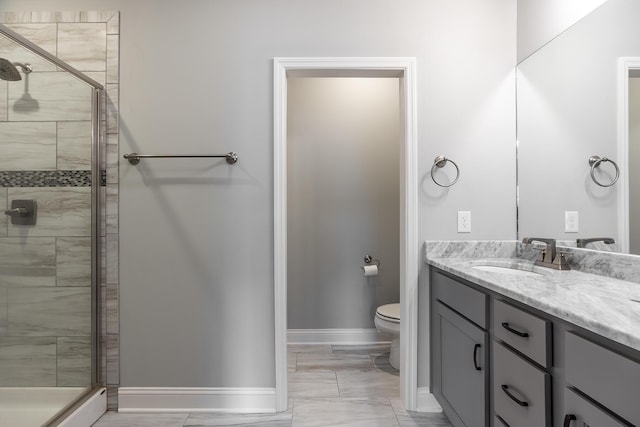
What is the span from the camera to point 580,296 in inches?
43.6

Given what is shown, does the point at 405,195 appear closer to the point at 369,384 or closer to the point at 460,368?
the point at 460,368

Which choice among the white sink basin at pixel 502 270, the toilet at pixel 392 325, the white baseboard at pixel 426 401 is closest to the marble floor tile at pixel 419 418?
the white baseboard at pixel 426 401

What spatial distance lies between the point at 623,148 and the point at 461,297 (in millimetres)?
864

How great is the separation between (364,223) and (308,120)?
1001 millimetres

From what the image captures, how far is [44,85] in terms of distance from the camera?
1.77m

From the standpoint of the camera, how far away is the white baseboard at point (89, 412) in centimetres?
176

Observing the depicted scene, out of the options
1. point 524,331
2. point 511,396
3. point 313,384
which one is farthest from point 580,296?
point 313,384

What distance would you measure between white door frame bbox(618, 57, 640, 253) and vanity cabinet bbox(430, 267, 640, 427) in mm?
594

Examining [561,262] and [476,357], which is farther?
[561,262]

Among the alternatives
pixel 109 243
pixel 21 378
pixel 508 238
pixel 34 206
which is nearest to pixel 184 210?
pixel 109 243

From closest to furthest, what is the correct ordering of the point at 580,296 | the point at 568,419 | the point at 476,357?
the point at 568,419
the point at 580,296
the point at 476,357

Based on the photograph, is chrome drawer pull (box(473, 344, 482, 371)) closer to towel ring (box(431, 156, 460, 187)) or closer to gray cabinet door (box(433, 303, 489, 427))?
gray cabinet door (box(433, 303, 489, 427))

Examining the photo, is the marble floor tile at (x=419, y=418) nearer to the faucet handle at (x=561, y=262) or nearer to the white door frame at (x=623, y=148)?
the faucet handle at (x=561, y=262)

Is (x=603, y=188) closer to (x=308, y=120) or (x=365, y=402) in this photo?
(x=365, y=402)
